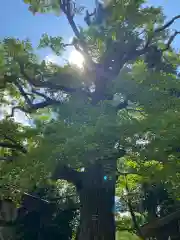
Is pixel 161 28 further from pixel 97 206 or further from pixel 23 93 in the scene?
pixel 97 206

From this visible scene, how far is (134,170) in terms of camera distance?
24.6ft

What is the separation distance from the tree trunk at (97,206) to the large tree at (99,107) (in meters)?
0.03

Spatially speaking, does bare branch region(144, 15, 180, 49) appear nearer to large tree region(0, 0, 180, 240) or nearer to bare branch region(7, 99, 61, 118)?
large tree region(0, 0, 180, 240)

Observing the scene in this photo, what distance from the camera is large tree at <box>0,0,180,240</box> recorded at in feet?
21.9

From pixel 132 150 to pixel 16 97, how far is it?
553 centimetres

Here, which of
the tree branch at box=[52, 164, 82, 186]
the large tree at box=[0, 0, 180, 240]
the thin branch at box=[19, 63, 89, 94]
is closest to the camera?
the large tree at box=[0, 0, 180, 240]

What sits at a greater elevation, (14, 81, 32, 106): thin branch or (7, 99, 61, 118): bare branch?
(14, 81, 32, 106): thin branch

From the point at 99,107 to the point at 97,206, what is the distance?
9.55 ft

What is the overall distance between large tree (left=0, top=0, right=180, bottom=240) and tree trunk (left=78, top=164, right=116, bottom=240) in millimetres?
27

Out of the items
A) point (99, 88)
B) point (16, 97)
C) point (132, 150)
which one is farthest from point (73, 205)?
point (132, 150)

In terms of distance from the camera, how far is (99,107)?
7.46m

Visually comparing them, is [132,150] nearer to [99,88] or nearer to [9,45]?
[99,88]

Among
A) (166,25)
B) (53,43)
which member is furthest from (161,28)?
(53,43)

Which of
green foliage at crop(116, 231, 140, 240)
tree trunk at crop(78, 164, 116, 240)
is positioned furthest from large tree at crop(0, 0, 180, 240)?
green foliage at crop(116, 231, 140, 240)
